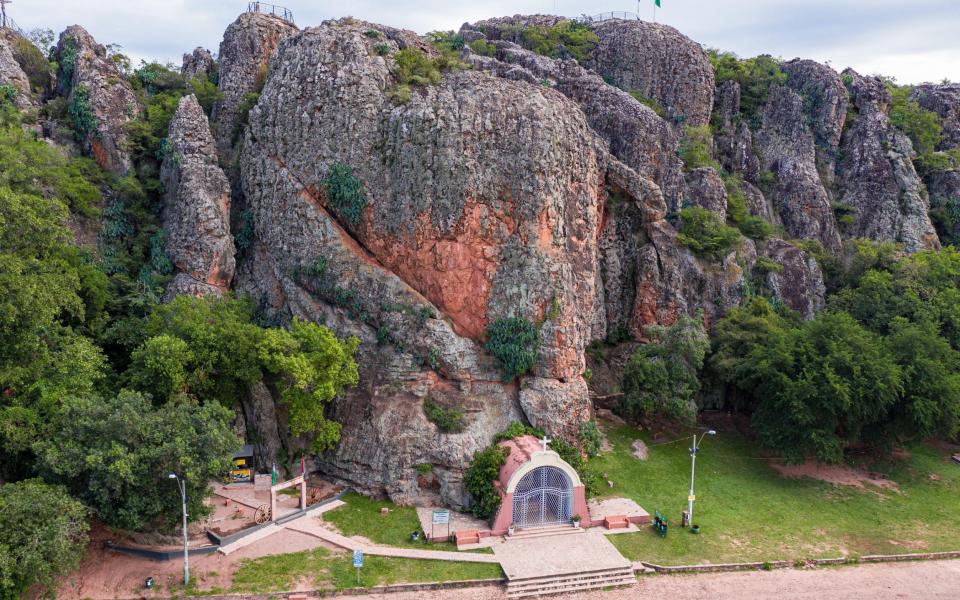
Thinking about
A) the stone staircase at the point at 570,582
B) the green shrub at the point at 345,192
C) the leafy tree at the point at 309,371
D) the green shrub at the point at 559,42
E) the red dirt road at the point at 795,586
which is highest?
the green shrub at the point at 559,42

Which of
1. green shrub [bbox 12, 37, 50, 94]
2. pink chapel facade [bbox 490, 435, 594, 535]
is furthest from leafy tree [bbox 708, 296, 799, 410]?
green shrub [bbox 12, 37, 50, 94]

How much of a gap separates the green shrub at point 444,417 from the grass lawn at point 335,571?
6977mm

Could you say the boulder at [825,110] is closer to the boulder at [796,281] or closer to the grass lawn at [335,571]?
the boulder at [796,281]

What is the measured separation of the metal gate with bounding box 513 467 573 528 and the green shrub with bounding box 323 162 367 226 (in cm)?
1629

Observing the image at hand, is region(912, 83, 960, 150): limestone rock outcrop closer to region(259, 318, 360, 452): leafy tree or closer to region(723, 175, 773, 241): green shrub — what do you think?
region(723, 175, 773, 241): green shrub

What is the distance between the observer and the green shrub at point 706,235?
42.2 meters

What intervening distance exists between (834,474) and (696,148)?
2496 cm

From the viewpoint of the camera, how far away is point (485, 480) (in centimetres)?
2769

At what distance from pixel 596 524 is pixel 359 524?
1035 cm

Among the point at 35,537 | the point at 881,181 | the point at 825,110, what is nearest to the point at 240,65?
the point at 35,537

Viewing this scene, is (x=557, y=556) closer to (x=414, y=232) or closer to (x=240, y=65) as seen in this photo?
(x=414, y=232)

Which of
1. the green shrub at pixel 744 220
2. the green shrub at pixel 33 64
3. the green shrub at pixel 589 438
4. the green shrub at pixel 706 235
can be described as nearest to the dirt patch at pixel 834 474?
the green shrub at pixel 589 438

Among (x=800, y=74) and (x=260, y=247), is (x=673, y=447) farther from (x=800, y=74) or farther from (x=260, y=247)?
(x=800, y=74)

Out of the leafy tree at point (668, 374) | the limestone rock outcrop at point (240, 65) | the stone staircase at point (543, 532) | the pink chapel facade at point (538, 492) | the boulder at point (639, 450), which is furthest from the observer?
the limestone rock outcrop at point (240, 65)
